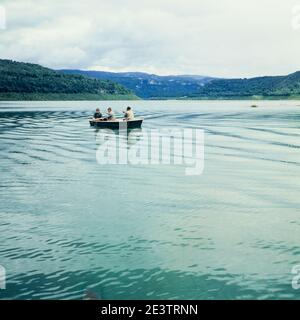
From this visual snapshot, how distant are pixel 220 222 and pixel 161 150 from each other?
19478mm

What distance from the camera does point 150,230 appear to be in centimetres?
1543

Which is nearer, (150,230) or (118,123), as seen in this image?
(150,230)

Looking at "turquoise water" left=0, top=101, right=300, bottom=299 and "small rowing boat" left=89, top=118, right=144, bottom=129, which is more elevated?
"small rowing boat" left=89, top=118, right=144, bottom=129

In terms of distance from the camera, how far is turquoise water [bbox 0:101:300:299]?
37.1ft

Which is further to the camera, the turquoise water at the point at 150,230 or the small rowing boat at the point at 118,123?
the small rowing boat at the point at 118,123

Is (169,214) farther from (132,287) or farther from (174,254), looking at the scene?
(132,287)

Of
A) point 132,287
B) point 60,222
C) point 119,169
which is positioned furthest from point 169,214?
point 119,169

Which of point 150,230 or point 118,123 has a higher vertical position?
point 118,123

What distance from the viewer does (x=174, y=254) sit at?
520 inches

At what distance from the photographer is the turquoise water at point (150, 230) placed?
1130 cm

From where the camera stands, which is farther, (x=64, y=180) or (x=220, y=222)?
A: (x=64, y=180)

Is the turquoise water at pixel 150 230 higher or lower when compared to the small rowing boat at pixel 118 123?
lower

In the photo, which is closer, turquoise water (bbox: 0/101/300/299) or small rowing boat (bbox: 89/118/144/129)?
turquoise water (bbox: 0/101/300/299)
